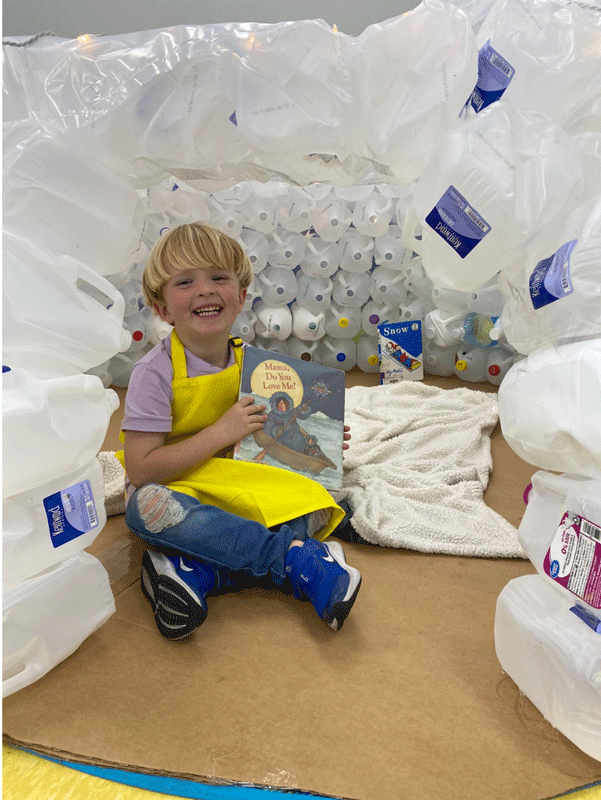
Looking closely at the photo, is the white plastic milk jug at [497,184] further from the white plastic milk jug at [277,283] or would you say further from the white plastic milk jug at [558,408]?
the white plastic milk jug at [277,283]

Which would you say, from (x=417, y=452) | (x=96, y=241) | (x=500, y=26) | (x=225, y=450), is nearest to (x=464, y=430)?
(x=417, y=452)

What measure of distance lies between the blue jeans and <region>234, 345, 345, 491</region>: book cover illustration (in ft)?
0.48

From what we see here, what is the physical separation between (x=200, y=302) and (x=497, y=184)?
20.4 inches

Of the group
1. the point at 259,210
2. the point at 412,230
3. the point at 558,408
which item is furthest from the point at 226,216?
the point at 558,408

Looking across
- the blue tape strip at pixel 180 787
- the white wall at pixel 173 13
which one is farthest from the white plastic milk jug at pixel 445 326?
the blue tape strip at pixel 180 787

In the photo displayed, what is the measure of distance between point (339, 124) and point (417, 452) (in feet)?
2.57

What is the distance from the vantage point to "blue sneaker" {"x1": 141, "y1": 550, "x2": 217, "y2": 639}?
90cm

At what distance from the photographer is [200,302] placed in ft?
3.69

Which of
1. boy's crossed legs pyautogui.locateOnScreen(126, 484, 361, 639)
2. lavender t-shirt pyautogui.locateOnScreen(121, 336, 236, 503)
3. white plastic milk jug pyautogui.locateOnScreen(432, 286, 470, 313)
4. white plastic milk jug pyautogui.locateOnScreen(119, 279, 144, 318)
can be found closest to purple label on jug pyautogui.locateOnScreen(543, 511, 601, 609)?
boy's crossed legs pyautogui.locateOnScreen(126, 484, 361, 639)

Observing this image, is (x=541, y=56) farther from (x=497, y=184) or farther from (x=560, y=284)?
(x=560, y=284)

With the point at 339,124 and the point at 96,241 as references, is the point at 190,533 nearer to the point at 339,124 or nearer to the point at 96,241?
the point at 96,241

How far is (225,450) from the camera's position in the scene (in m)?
1.17

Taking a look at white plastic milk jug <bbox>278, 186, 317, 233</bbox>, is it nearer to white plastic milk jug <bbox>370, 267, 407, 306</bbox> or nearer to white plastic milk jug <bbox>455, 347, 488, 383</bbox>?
white plastic milk jug <bbox>370, 267, 407, 306</bbox>

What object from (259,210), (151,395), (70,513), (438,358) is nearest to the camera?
(70,513)
